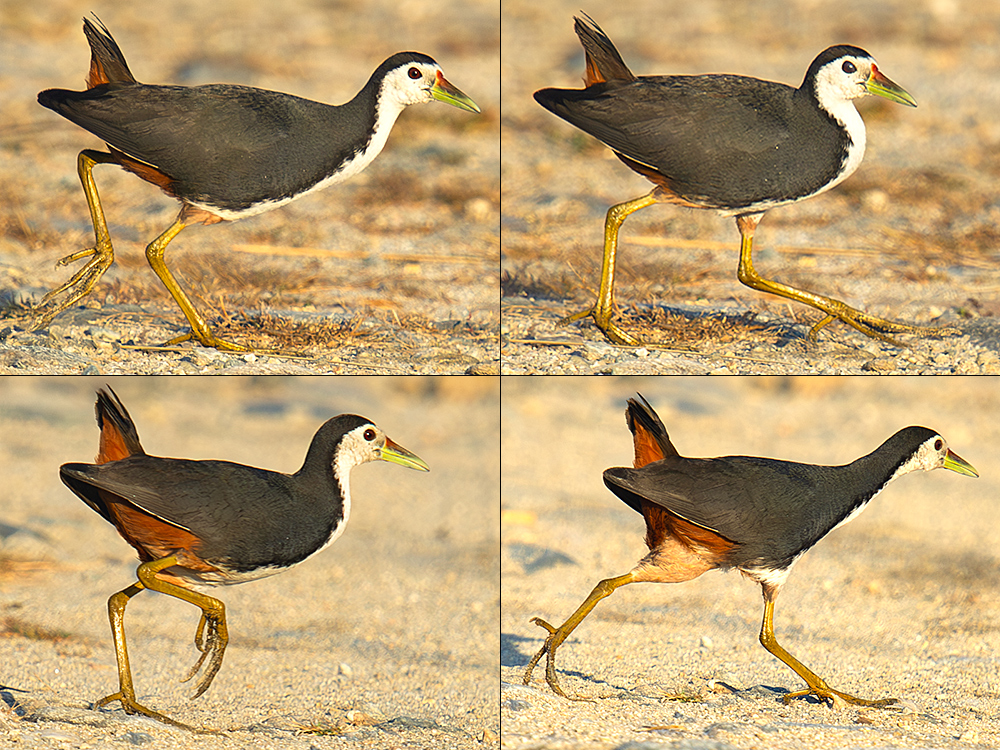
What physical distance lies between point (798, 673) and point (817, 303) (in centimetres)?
161

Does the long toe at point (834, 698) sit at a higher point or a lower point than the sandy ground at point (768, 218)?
lower

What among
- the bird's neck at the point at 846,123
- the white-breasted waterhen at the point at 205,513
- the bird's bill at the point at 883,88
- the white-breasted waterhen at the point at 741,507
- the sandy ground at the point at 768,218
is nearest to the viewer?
the white-breasted waterhen at the point at 205,513

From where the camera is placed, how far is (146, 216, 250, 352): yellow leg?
5246 mm

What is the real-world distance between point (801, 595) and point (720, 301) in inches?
63.6

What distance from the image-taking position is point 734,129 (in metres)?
5.06

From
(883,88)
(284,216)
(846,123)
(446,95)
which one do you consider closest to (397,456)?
(446,95)

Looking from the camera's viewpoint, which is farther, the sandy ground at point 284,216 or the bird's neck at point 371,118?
the sandy ground at point 284,216

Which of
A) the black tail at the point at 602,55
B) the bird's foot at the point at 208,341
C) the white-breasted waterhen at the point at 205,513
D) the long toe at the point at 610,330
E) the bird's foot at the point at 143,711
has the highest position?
the black tail at the point at 602,55

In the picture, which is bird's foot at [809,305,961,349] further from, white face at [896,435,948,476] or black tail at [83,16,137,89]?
black tail at [83,16,137,89]

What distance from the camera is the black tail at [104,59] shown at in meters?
5.17

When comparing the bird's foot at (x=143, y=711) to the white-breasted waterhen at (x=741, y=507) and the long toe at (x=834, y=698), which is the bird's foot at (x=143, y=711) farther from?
the long toe at (x=834, y=698)

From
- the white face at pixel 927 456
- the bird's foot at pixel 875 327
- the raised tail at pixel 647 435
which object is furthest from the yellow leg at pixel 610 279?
the white face at pixel 927 456

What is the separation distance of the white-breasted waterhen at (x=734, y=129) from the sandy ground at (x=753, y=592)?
1991 mm

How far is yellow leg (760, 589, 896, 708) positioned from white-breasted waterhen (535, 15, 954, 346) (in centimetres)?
166
